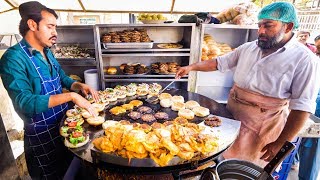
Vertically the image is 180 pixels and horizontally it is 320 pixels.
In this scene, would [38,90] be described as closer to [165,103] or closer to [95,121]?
[95,121]

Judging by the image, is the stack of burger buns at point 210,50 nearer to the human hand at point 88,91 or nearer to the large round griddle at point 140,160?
the large round griddle at point 140,160

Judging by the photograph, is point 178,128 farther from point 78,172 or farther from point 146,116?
point 78,172

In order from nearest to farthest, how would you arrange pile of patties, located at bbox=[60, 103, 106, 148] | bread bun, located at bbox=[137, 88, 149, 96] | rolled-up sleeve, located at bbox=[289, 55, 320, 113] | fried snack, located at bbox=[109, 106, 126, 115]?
pile of patties, located at bbox=[60, 103, 106, 148] → rolled-up sleeve, located at bbox=[289, 55, 320, 113] → fried snack, located at bbox=[109, 106, 126, 115] → bread bun, located at bbox=[137, 88, 149, 96]

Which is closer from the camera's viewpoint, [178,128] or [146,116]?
[178,128]

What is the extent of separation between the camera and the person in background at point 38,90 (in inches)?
76.2

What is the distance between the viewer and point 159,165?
149 cm

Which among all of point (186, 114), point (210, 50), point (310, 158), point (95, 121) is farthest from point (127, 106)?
point (310, 158)

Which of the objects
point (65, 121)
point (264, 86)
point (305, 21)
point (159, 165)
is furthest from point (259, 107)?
point (305, 21)

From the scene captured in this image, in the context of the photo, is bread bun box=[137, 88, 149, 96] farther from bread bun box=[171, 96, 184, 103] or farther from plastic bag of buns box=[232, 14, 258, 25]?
plastic bag of buns box=[232, 14, 258, 25]

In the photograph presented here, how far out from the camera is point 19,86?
1929mm

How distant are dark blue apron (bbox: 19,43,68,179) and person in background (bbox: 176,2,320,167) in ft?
7.62

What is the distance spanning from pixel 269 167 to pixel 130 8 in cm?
487

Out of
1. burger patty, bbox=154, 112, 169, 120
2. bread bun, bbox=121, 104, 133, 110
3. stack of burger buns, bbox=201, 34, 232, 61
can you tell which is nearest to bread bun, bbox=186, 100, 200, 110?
burger patty, bbox=154, 112, 169, 120

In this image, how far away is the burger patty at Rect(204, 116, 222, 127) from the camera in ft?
6.92
